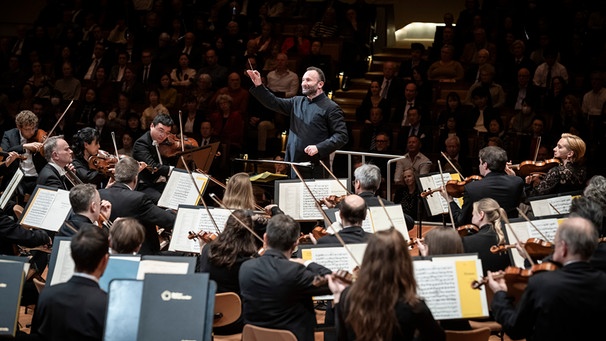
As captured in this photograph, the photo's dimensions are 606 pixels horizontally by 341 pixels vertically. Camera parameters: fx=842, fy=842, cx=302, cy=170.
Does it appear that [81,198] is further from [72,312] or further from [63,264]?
[72,312]

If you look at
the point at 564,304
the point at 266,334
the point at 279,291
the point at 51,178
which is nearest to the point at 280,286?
the point at 279,291

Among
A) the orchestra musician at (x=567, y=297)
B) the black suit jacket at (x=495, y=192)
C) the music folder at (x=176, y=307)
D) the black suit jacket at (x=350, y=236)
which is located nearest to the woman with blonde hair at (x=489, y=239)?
the black suit jacket at (x=350, y=236)

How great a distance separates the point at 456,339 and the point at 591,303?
0.72 m

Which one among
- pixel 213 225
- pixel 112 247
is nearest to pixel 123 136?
pixel 213 225

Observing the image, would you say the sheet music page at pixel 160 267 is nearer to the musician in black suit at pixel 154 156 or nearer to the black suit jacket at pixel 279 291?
the black suit jacket at pixel 279 291

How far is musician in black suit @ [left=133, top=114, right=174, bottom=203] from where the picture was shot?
723 centimetres

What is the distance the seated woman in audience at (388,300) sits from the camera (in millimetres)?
3500

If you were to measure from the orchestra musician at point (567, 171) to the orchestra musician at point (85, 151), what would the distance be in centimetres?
367

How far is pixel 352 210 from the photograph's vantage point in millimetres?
4941

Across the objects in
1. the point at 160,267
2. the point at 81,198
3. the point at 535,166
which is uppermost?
the point at 535,166

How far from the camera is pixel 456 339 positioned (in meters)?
4.13

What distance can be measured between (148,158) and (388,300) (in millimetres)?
4193

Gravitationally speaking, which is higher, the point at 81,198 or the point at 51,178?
the point at 51,178

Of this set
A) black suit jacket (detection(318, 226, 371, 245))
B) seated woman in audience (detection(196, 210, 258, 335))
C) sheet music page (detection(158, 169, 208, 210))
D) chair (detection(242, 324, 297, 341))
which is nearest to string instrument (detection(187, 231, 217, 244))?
seated woman in audience (detection(196, 210, 258, 335))
